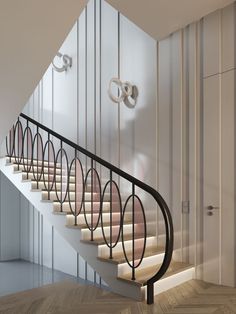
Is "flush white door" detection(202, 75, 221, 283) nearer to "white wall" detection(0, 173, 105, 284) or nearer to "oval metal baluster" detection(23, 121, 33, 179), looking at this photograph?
"oval metal baluster" detection(23, 121, 33, 179)

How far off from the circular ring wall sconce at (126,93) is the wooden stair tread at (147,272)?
214 cm

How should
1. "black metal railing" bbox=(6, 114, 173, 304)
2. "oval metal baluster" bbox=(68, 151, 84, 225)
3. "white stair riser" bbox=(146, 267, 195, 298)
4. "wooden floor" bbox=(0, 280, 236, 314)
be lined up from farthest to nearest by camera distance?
"oval metal baluster" bbox=(68, 151, 84, 225)
"white stair riser" bbox=(146, 267, 195, 298)
"black metal railing" bbox=(6, 114, 173, 304)
"wooden floor" bbox=(0, 280, 236, 314)

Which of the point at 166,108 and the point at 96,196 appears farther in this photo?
the point at 96,196

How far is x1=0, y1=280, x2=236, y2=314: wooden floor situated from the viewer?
9.85 ft

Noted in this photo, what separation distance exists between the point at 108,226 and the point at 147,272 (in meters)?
0.75

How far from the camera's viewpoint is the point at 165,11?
3785 millimetres

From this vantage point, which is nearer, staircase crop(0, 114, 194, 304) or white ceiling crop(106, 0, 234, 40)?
staircase crop(0, 114, 194, 304)

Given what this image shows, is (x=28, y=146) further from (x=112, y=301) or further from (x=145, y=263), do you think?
(x=112, y=301)

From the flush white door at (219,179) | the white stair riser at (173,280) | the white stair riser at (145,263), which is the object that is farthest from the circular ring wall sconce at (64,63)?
the white stair riser at (173,280)

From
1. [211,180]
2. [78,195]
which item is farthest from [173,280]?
[78,195]

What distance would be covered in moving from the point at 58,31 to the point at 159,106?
1.72m

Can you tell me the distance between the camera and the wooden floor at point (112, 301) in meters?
3.00

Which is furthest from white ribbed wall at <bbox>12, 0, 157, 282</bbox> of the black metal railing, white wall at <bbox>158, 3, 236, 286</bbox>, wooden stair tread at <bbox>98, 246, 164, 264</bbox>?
wooden stair tread at <bbox>98, 246, 164, 264</bbox>

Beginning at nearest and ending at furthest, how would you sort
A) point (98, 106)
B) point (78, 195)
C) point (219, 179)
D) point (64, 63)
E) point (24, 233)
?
1. point (219, 179)
2. point (78, 195)
3. point (98, 106)
4. point (64, 63)
5. point (24, 233)
